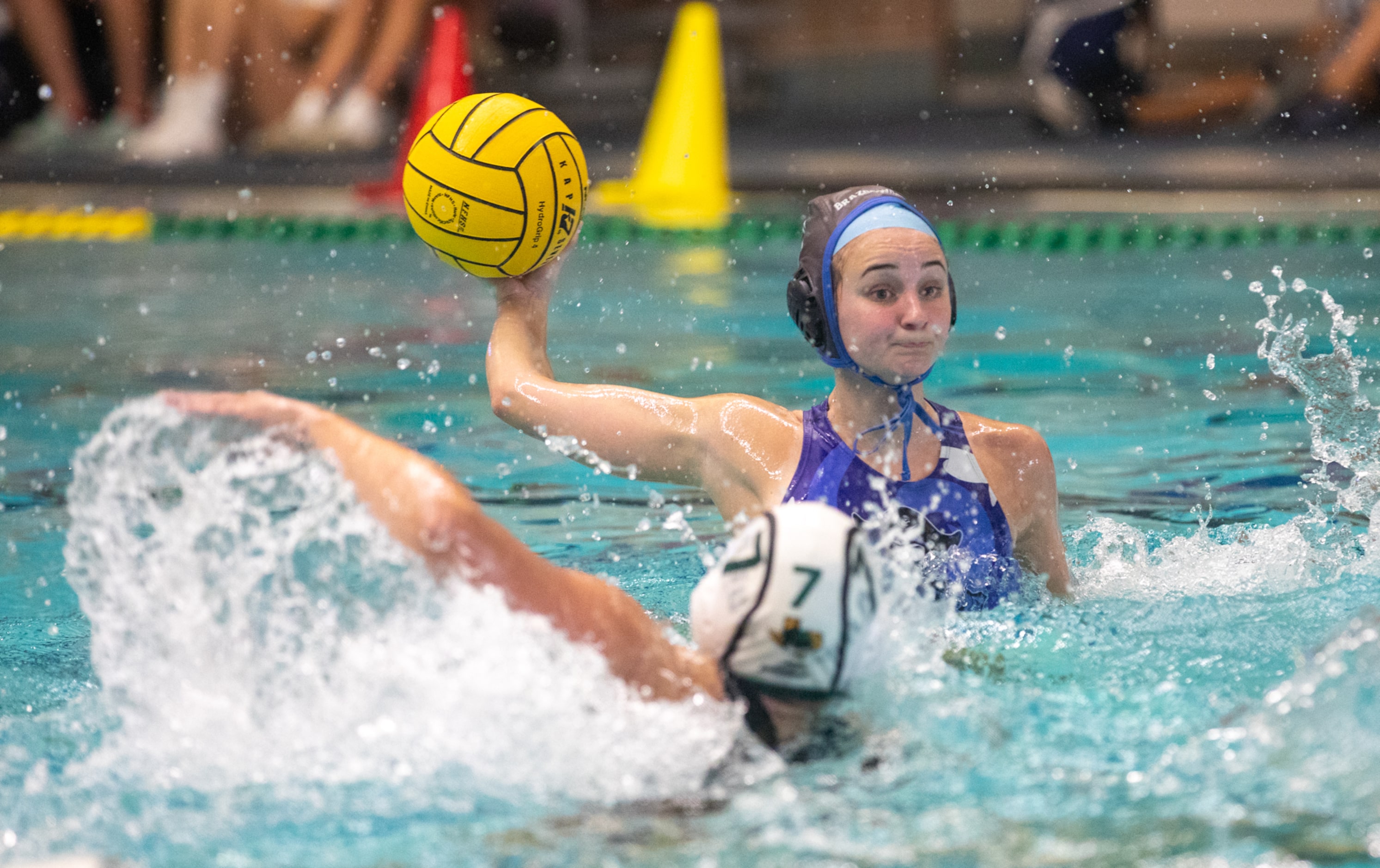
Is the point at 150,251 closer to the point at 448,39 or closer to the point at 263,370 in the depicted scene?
the point at 448,39

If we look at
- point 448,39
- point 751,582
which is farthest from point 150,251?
point 751,582

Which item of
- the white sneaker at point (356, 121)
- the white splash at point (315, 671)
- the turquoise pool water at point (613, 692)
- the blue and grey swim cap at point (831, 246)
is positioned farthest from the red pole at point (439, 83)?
the white splash at point (315, 671)

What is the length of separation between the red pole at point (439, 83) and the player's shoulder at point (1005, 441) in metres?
5.34

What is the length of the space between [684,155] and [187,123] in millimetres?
3000

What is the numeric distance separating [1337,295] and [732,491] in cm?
397

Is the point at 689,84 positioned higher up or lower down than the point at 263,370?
higher up

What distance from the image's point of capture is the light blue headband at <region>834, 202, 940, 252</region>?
8.27 feet

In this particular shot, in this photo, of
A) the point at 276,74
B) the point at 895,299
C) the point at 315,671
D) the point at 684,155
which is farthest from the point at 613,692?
the point at 276,74

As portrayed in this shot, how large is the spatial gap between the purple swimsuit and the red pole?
538cm

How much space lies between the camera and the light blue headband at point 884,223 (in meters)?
2.52

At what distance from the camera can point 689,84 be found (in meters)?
7.70

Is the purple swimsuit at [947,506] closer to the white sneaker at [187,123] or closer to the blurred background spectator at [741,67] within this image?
the blurred background spectator at [741,67]

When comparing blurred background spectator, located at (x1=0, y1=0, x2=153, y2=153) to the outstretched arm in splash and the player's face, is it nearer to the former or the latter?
the player's face

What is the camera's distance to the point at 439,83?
775cm
